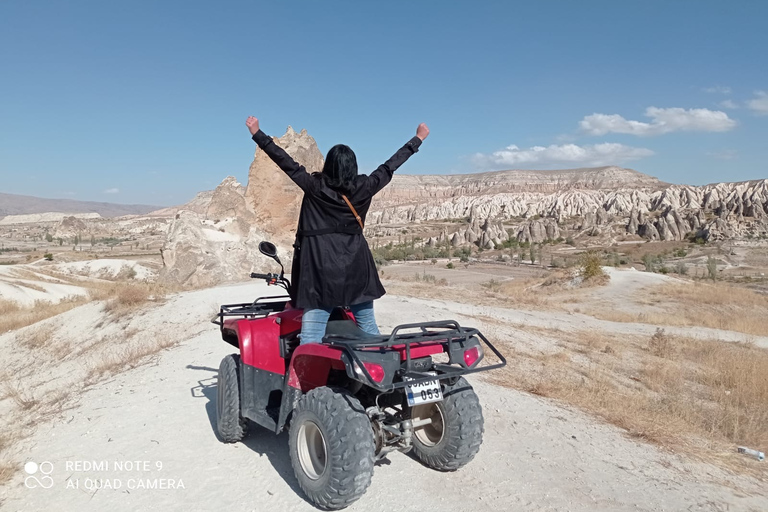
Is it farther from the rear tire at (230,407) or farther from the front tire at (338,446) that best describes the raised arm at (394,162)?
the rear tire at (230,407)

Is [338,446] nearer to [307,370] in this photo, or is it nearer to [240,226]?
[307,370]

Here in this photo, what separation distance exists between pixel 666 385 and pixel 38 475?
8729 mm

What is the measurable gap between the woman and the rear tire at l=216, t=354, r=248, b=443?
1.19 m

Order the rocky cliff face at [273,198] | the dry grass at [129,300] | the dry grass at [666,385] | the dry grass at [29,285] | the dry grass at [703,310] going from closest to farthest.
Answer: the dry grass at [666,385] < the dry grass at [129,300] < the dry grass at [703,310] < the rocky cliff face at [273,198] < the dry grass at [29,285]

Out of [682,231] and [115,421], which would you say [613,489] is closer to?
[115,421]

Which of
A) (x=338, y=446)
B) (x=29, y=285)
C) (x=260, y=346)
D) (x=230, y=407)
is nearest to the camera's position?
(x=338, y=446)

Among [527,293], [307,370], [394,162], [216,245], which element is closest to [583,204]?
[527,293]

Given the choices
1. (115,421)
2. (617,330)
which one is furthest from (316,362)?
(617,330)

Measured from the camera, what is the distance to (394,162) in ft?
13.5

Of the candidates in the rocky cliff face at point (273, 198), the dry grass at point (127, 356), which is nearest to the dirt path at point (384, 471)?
the dry grass at point (127, 356)

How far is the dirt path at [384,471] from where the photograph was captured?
375 cm

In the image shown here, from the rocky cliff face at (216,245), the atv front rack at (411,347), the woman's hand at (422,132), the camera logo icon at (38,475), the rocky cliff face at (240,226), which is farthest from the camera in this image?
the rocky cliff face at (240,226)

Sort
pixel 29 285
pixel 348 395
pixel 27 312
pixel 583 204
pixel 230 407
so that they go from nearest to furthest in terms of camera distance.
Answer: pixel 348 395, pixel 230 407, pixel 27 312, pixel 29 285, pixel 583 204

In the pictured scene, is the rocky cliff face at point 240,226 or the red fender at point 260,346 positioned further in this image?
the rocky cliff face at point 240,226
